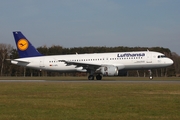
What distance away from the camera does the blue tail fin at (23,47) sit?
1999 inches

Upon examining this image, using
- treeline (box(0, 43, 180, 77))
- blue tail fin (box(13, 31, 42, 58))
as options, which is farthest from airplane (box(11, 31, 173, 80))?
treeline (box(0, 43, 180, 77))

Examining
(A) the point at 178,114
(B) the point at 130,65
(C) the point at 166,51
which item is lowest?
(A) the point at 178,114

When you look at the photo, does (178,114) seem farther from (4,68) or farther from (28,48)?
(4,68)

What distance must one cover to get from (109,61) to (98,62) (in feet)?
5.28

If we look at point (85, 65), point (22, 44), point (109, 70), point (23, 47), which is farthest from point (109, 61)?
point (22, 44)

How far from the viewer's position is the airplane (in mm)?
45531

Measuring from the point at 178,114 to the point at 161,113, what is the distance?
0.67 metres

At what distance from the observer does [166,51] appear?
102 metres

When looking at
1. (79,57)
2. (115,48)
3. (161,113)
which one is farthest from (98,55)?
(115,48)

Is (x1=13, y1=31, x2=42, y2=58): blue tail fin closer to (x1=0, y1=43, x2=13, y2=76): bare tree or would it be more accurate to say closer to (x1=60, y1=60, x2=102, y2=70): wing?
(x1=60, y1=60, x2=102, y2=70): wing

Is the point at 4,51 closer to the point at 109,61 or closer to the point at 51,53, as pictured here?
the point at 51,53

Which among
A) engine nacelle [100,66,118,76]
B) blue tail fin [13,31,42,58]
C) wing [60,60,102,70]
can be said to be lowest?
engine nacelle [100,66,118,76]

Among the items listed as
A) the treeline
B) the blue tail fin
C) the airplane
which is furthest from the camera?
the treeline

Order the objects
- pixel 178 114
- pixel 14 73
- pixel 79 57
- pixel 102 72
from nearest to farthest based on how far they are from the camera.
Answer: pixel 178 114
pixel 102 72
pixel 79 57
pixel 14 73
